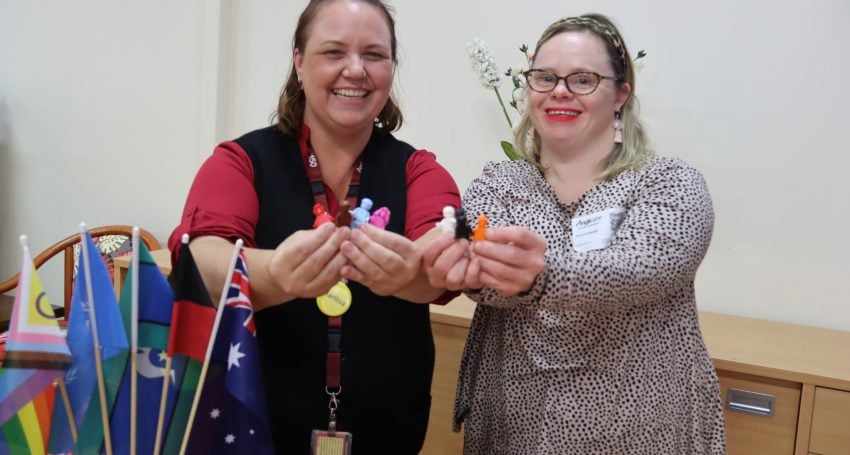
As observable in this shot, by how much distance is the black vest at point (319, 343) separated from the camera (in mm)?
1291

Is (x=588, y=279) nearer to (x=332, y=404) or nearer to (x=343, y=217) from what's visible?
(x=343, y=217)

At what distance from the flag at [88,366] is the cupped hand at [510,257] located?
0.60 metres

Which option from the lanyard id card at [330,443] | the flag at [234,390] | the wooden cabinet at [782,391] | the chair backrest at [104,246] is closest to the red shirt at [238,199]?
the flag at [234,390]

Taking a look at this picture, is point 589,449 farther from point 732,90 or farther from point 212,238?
point 732,90

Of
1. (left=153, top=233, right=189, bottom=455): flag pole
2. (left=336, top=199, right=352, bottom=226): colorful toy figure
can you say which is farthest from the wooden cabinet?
(left=153, top=233, right=189, bottom=455): flag pole

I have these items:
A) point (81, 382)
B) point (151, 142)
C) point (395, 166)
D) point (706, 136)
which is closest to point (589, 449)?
point (395, 166)

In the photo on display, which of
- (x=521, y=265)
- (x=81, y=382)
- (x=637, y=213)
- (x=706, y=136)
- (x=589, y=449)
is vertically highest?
(x=706, y=136)

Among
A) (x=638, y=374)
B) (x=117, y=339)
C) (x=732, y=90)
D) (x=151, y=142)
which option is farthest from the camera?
(x=151, y=142)

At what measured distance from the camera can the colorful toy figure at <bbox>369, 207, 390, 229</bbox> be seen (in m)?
1.21

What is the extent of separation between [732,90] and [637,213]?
1.45 m

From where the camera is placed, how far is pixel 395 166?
1391 millimetres

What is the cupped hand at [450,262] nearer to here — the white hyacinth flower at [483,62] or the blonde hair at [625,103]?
the blonde hair at [625,103]

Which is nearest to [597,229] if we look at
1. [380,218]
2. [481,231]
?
[481,231]

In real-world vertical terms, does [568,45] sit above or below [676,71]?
below
